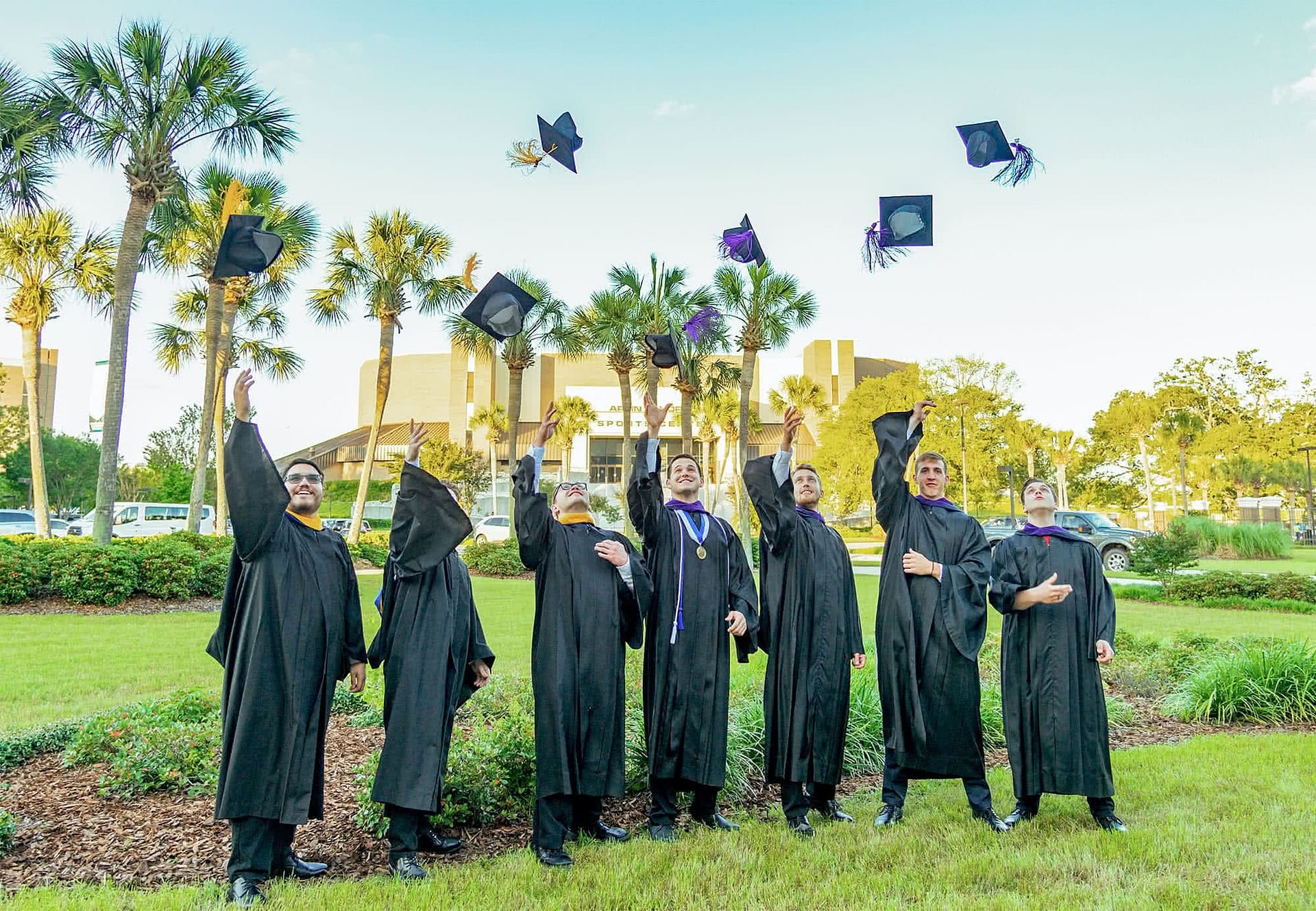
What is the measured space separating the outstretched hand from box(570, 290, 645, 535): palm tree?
2412 cm

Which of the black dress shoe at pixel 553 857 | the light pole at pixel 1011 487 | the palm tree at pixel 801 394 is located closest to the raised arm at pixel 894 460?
the black dress shoe at pixel 553 857

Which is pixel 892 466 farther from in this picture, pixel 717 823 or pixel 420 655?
pixel 420 655

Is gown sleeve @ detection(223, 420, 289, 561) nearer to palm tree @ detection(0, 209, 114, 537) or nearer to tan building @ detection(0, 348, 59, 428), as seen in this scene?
palm tree @ detection(0, 209, 114, 537)

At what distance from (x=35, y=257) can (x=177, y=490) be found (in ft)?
80.2

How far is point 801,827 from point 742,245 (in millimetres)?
4618

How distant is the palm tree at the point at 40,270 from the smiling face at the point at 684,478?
67.5 feet

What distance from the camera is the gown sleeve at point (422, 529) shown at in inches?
176

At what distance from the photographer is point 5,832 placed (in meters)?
4.26

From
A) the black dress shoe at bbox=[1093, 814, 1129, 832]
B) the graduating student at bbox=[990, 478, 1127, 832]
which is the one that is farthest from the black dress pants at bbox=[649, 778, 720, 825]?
the black dress shoe at bbox=[1093, 814, 1129, 832]

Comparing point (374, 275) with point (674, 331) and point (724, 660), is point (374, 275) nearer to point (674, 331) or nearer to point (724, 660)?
point (674, 331)

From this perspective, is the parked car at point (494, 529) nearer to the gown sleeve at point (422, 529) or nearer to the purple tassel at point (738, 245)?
the purple tassel at point (738, 245)

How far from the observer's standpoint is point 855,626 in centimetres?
540

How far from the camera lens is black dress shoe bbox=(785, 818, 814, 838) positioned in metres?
4.78

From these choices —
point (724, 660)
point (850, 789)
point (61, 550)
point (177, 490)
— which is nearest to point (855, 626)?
point (724, 660)
